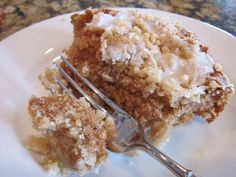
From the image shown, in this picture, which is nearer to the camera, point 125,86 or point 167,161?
point 167,161

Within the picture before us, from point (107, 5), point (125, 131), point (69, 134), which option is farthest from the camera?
point (107, 5)

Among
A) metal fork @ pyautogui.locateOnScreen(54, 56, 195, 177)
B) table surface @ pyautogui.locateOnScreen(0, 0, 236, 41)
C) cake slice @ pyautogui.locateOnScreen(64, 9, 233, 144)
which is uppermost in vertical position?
cake slice @ pyautogui.locateOnScreen(64, 9, 233, 144)

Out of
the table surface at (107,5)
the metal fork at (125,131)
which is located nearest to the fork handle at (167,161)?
the metal fork at (125,131)

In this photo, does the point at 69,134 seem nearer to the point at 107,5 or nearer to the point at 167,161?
the point at 167,161

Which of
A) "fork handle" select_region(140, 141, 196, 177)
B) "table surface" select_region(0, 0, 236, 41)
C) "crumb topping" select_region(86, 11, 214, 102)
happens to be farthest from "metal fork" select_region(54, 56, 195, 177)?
"table surface" select_region(0, 0, 236, 41)

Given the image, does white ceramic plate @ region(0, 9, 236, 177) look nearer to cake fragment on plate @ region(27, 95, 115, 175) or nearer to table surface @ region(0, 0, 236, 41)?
cake fragment on plate @ region(27, 95, 115, 175)

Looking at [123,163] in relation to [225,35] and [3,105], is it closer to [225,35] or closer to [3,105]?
[3,105]

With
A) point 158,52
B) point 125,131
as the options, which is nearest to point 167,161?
point 125,131
